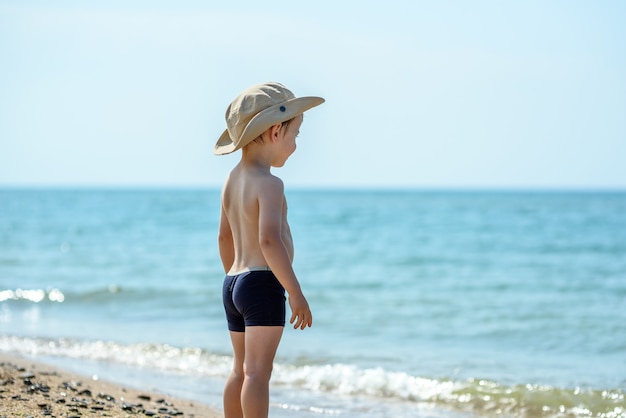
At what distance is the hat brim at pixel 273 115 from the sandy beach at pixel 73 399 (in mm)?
2107

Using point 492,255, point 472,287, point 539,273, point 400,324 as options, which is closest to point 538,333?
point 400,324

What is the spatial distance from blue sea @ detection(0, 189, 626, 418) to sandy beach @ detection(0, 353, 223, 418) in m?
0.40

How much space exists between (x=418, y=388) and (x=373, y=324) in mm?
3229

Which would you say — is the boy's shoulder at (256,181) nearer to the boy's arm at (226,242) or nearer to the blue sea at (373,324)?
the boy's arm at (226,242)

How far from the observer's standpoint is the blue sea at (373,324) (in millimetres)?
6387

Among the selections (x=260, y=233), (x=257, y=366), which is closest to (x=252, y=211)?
(x=260, y=233)

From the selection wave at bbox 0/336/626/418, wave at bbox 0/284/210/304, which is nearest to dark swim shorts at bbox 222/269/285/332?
wave at bbox 0/336/626/418

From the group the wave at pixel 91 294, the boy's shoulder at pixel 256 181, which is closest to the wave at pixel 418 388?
the boy's shoulder at pixel 256 181

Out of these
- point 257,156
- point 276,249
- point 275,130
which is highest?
point 275,130

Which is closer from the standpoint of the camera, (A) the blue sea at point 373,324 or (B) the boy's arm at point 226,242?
(B) the boy's arm at point 226,242

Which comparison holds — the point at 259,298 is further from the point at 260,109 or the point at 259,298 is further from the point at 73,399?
the point at 73,399

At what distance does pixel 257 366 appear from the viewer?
3613 millimetres

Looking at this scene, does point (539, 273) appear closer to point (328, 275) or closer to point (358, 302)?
point (328, 275)

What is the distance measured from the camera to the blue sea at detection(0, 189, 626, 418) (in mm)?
6387
